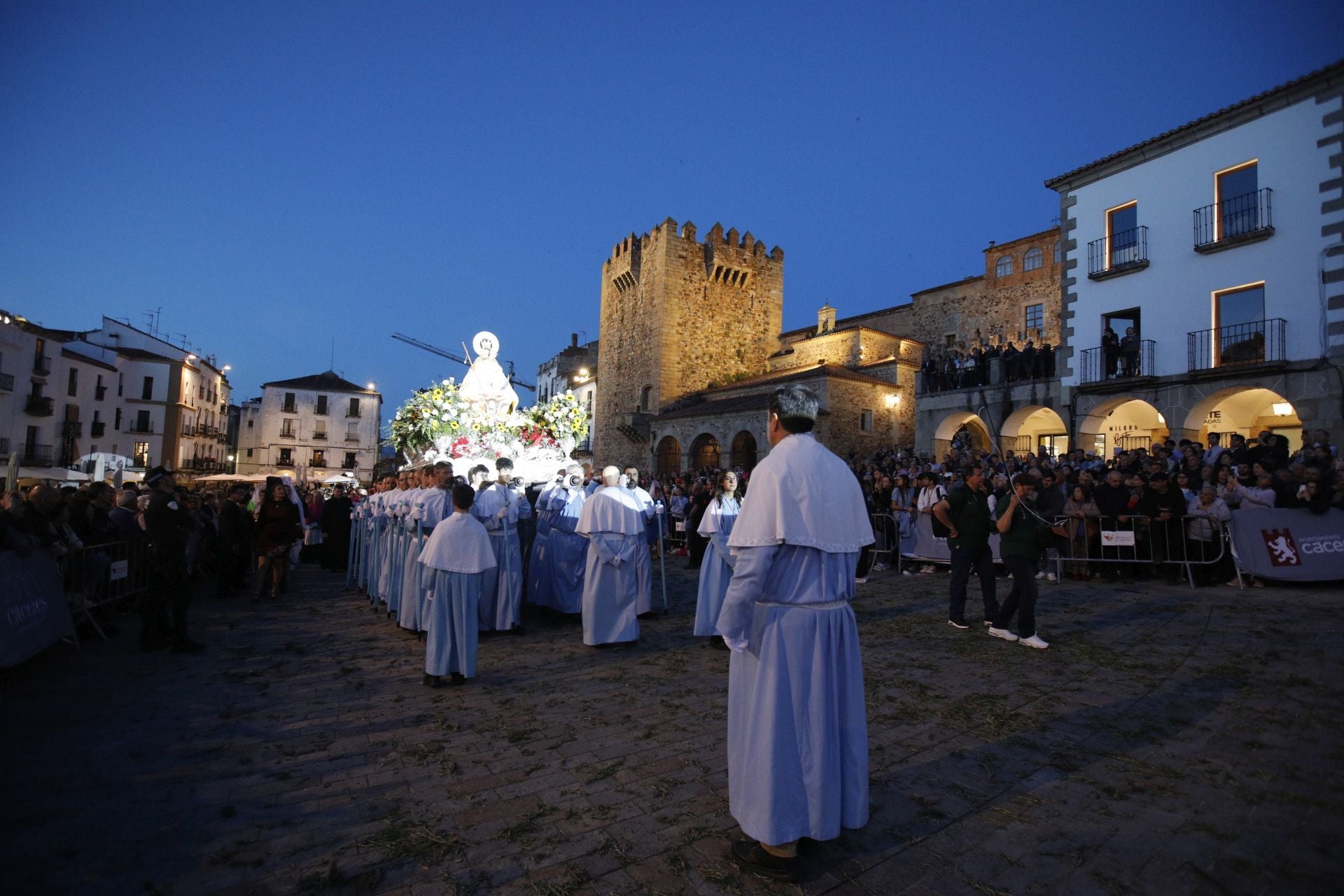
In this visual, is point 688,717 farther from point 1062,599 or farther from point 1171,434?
point 1171,434

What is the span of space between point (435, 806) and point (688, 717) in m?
1.89

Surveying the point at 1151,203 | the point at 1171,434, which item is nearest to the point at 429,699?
the point at 1171,434

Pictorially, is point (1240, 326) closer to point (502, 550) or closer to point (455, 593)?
point (502, 550)

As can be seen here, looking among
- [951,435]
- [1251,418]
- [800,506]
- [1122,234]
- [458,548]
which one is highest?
[1122,234]

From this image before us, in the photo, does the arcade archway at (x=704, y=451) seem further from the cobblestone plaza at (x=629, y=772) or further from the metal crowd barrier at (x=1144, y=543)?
the cobblestone plaza at (x=629, y=772)

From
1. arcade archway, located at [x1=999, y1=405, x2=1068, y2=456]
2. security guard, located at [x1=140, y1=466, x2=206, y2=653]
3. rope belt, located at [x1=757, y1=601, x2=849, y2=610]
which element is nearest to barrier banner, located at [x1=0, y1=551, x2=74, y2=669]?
security guard, located at [x1=140, y1=466, x2=206, y2=653]

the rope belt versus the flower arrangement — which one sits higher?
the flower arrangement

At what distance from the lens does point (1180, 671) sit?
223 inches

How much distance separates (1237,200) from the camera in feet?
52.0

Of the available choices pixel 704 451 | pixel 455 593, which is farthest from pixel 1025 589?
pixel 704 451

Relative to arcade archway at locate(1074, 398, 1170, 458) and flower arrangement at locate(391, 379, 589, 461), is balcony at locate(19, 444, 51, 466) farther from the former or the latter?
arcade archway at locate(1074, 398, 1170, 458)

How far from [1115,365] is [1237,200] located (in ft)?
14.6

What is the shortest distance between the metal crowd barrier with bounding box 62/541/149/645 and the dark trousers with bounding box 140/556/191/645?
0.57 ft

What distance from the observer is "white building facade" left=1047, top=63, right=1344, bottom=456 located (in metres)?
14.4
